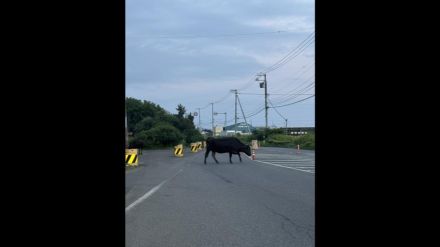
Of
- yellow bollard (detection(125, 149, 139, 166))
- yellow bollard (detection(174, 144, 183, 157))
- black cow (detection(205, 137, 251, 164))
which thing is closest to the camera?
yellow bollard (detection(125, 149, 139, 166))

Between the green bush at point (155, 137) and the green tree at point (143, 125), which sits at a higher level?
the green tree at point (143, 125)

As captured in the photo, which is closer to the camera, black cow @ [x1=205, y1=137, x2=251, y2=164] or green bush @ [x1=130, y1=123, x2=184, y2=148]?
green bush @ [x1=130, y1=123, x2=184, y2=148]

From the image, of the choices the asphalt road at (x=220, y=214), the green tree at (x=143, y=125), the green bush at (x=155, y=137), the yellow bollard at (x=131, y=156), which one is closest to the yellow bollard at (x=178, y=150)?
the green bush at (x=155, y=137)

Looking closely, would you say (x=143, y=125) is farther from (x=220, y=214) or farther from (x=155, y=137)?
(x=220, y=214)

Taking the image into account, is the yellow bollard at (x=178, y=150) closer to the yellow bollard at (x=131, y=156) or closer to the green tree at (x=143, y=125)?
the green tree at (x=143, y=125)

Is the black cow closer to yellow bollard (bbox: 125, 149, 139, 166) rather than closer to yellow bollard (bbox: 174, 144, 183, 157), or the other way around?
yellow bollard (bbox: 125, 149, 139, 166)

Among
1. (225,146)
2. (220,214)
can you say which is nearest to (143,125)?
(225,146)

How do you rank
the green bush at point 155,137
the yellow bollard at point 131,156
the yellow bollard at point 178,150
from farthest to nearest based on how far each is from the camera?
1. the yellow bollard at point 178,150
2. the green bush at point 155,137
3. the yellow bollard at point 131,156

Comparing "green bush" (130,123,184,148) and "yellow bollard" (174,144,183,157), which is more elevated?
"green bush" (130,123,184,148)

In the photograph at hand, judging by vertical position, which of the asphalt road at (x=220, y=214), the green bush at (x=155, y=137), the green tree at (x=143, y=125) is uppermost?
the green tree at (x=143, y=125)

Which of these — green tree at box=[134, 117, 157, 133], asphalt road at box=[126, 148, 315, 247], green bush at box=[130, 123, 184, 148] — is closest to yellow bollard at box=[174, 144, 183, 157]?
green bush at box=[130, 123, 184, 148]
